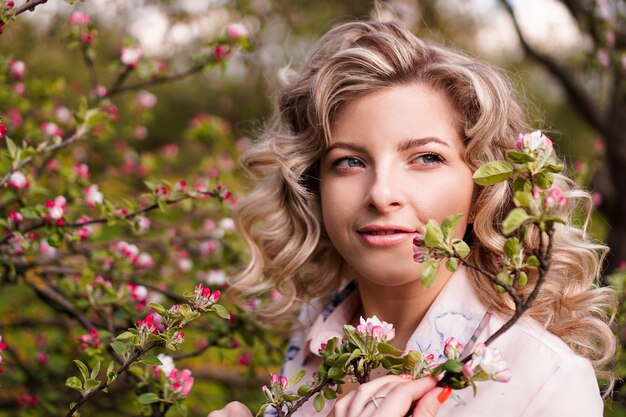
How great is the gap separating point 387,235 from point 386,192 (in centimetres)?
12

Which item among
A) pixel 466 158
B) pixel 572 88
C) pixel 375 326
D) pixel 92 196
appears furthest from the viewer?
pixel 572 88

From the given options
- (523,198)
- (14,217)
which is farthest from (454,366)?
(14,217)

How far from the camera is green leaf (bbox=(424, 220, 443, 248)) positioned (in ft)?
4.38

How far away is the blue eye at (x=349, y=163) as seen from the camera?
6.57 ft

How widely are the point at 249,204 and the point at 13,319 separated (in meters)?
1.91

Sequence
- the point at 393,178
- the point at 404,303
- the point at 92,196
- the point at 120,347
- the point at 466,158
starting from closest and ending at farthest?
the point at 120,347 → the point at 393,178 → the point at 466,158 → the point at 404,303 → the point at 92,196

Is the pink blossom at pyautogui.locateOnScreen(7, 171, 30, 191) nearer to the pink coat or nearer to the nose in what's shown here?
the nose

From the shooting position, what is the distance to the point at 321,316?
240 centimetres

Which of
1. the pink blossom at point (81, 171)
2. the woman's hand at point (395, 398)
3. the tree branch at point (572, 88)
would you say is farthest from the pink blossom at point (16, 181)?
the tree branch at point (572, 88)

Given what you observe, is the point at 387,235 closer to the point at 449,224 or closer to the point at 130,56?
the point at 449,224

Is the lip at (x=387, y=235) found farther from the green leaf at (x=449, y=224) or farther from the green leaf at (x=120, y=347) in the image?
the green leaf at (x=120, y=347)

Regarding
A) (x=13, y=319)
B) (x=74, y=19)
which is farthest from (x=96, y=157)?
(x=74, y=19)

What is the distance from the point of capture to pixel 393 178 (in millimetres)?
1876

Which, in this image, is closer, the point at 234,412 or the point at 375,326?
the point at 375,326
